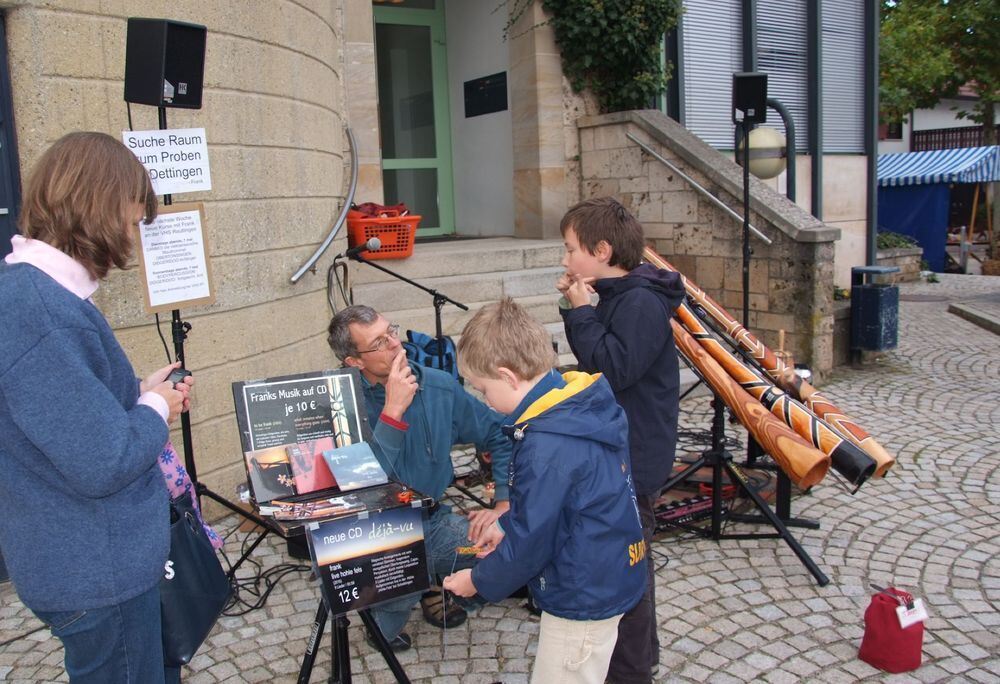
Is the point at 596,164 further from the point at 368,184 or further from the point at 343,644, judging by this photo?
the point at 343,644

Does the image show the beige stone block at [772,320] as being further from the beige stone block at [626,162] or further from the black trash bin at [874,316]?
the beige stone block at [626,162]

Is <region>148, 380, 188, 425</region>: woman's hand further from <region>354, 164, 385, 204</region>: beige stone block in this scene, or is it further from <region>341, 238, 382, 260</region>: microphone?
<region>354, 164, 385, 204</region>: beige stone block

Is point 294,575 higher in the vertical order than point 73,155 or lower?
lower

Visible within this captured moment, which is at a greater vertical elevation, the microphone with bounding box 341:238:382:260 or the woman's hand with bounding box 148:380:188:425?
the microphone with bounding box 341:238:382:260

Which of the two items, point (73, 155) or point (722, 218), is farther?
point (722, 218)

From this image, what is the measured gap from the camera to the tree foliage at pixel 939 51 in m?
17.9

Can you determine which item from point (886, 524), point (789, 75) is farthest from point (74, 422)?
point (789, 75)

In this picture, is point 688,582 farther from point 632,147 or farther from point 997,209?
point 997,209

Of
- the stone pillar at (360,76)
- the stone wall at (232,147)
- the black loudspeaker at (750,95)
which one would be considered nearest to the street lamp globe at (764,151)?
the black loudspeaker at (750,95)

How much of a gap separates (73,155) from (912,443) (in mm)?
6012

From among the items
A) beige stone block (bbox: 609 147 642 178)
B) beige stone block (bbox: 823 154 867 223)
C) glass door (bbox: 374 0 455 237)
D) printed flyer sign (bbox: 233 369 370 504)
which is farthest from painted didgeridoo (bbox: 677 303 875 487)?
beige stone block (bbox: 823 154 867 223)

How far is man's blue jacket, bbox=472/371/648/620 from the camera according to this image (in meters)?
2.30

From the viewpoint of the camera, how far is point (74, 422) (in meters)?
1.86

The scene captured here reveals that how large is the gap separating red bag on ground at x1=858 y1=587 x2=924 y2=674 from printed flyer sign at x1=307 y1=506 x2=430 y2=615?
1843 millimetres
